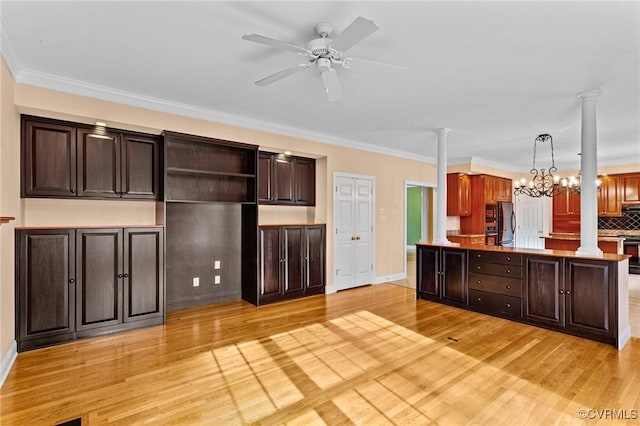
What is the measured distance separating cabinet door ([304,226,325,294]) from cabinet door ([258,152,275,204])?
810mm

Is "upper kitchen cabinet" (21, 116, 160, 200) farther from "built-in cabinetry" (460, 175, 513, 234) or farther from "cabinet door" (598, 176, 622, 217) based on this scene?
"cabinet door" (598, 176, 622, 217)

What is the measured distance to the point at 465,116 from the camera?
4617 mm

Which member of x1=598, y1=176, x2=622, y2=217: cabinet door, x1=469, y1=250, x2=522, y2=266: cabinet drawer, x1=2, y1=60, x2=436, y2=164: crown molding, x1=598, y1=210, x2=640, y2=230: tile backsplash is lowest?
x1=469, y1=250, x2=522, y2=266: cabinet drawer

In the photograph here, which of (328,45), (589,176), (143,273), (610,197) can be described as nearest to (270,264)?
(143,273)

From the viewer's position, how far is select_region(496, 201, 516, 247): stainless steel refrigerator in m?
8.45

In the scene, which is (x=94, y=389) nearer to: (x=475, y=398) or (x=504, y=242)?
(x=475, y=398)

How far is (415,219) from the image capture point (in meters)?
11.4

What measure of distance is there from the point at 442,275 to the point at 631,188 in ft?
20.4

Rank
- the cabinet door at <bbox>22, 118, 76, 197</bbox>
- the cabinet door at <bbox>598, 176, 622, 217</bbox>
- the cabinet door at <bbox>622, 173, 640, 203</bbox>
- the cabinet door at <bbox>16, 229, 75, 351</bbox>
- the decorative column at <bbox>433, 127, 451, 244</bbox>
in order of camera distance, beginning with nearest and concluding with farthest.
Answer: the cabinet door at <bbox>16, 229, 75, 351</bbox>
the cabinet door at <bbox>22, 118, 76, 197</bbox>
the decorative column at <bbox>433, 127, 451, 244</bbox>
the cabinet door at <bbox>622, 173, 640, 203</bbox>
the cabinet door at <bbox>598, 176, 622, 217</bbox>

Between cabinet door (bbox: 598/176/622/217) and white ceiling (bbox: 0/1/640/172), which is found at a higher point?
white ceiling (bbox: 0/1/640/172)

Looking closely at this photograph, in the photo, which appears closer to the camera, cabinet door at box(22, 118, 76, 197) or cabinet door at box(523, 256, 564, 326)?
cabinet door at box(22, 118, 76, 197)

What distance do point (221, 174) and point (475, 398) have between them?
383 centimetres

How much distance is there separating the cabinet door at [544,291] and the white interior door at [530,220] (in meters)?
5.94

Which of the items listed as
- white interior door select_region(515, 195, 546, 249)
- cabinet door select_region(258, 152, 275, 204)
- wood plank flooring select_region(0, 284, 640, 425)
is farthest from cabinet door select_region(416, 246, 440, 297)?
white interior door select_region(515, 195, 546, 249)
